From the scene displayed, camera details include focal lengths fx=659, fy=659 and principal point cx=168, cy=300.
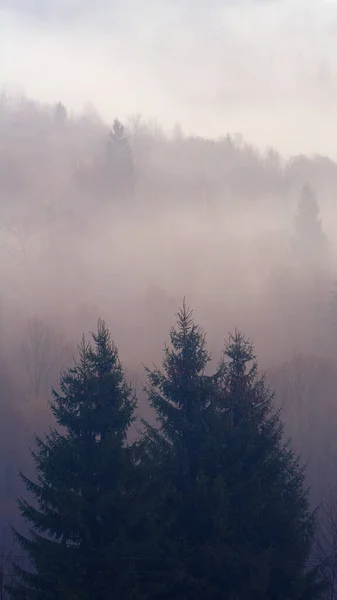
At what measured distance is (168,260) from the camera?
69812 mm

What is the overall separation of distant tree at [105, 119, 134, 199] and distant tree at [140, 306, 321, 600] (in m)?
68.4

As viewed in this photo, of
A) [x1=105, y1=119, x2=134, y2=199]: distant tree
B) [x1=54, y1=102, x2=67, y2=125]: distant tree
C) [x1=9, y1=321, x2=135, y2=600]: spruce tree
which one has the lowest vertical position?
A: [x1=9, y1=321, x2=135, y2=600]: spruce tree

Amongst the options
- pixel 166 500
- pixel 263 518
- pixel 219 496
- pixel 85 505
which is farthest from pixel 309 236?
pixel 85 505

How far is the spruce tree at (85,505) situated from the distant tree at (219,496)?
65 centimetres

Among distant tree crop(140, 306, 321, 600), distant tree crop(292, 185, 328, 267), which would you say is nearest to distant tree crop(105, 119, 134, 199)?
distant tree crop(292, 185, 328, 267)

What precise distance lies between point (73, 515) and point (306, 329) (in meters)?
43.4

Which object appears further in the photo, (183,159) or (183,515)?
(183,159)

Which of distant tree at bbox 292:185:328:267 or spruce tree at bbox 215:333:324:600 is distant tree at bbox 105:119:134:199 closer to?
distant tree at bbox 292:185:328:267

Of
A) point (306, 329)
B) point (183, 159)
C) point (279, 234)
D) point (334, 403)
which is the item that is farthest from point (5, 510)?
point (183, 159)

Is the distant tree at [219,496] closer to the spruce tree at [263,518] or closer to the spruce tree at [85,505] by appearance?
the spruce tree at [263,518]

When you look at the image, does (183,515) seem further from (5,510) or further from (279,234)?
(279,234)

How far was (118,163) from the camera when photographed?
80.9m

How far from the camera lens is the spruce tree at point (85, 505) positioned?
1137 cm

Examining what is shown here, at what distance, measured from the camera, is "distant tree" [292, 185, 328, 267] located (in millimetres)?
67000
